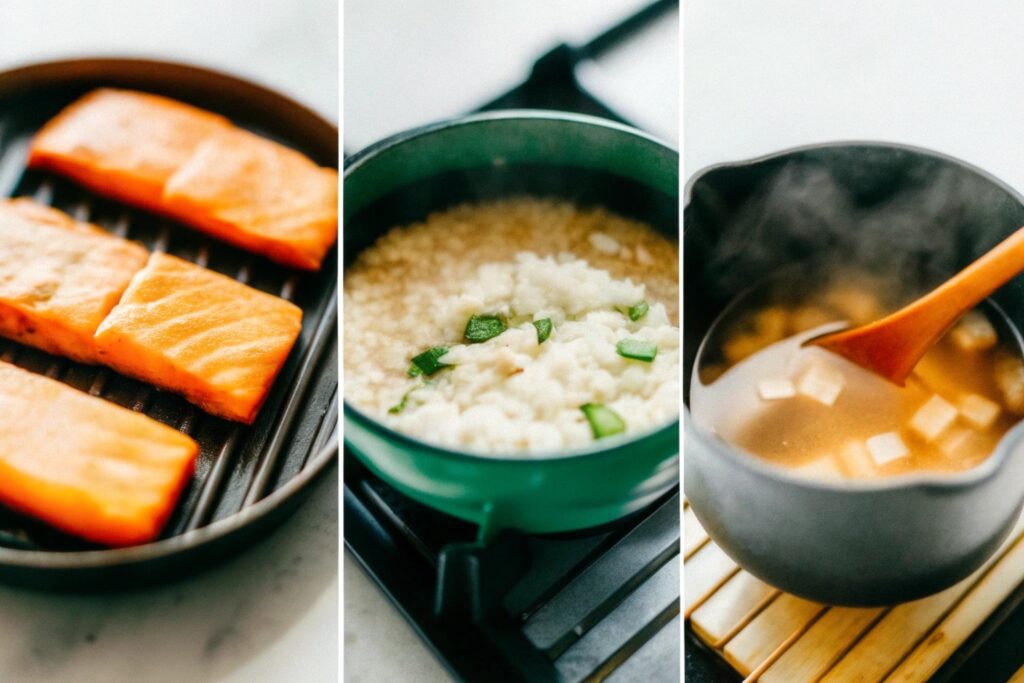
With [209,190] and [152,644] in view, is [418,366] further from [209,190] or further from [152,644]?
[209,190]

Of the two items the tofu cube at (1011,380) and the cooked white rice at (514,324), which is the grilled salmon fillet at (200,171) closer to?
the cooked white rice at (514,324)

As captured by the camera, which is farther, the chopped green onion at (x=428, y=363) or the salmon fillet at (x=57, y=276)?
the salmon fillet at (x=57, y=276)

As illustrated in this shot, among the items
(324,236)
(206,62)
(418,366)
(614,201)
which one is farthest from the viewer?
(206,62)

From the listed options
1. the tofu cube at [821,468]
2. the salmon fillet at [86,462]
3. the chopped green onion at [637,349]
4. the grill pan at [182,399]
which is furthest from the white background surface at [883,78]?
the salmon fillet at [86,462]

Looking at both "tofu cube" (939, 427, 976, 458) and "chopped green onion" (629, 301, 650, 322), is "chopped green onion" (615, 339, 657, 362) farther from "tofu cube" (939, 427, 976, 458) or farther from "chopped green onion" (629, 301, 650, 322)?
"tofu cube" (939, 427, 976, 458)

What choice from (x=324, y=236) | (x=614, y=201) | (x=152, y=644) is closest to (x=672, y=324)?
(x=614, y=201)

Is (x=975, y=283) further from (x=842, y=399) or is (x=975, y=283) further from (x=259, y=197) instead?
(x=259, y=197)

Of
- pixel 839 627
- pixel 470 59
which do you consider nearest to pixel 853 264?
pixel 839 627
